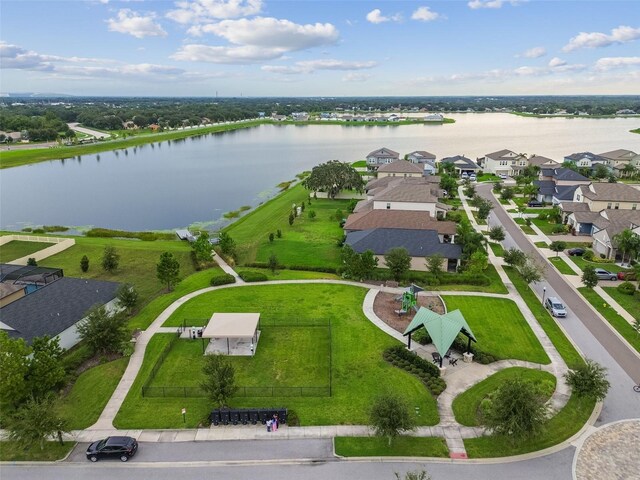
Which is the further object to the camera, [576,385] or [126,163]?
[126,163]

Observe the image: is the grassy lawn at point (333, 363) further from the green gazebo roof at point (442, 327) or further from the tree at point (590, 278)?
the tree at point (590, 278)

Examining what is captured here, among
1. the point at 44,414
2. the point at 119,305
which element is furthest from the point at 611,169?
the point at 44,414

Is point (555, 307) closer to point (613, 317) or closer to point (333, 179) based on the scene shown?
point (613, 317)

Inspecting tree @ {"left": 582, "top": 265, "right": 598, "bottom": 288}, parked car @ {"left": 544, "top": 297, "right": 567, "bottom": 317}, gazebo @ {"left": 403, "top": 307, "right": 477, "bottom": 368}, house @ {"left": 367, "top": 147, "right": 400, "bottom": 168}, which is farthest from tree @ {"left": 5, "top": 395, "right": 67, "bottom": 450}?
house @ {"left": 367, "top": 147, "right": 400, "bottom": 168}

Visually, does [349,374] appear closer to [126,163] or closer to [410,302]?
[410,302]

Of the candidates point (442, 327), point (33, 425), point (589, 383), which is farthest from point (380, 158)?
point (33, 425)
